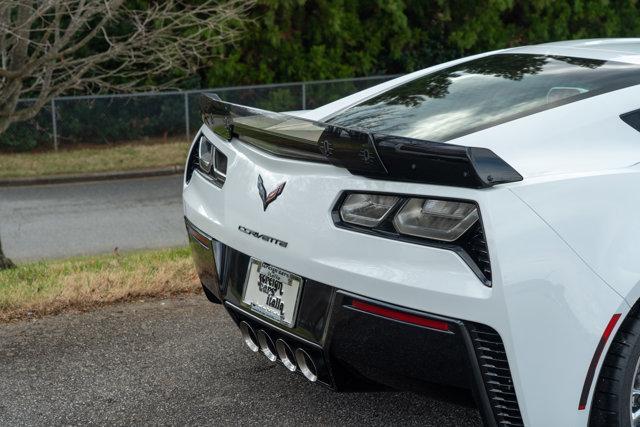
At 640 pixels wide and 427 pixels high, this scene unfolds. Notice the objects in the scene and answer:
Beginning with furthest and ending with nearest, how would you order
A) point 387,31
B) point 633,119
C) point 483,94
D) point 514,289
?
point 387,31 → point 483,94 → point 633,119 → point 514,289

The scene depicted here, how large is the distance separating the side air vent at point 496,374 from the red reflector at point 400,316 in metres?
0.10

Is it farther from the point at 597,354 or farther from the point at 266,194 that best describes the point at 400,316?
the point at 266,194

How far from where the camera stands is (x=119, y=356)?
4367 mm

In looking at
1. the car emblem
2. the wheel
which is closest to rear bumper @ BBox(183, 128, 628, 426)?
the wheel

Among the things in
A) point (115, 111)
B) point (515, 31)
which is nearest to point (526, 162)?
point (115, 111)

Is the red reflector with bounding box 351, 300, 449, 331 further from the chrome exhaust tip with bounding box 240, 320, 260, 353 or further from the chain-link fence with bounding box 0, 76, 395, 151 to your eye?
the chain-link fence with bounding box 0, 76, 395, 151

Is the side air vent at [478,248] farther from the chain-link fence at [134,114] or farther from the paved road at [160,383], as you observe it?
the chain-link fence at [134,114]

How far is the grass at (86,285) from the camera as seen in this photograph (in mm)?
5016

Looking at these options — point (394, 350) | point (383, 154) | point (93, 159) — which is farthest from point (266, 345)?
point (93, 159)

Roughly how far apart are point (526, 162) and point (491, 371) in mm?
702

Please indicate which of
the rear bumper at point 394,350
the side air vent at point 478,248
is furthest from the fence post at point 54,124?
the side air vent at point 478,248

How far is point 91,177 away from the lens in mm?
14281

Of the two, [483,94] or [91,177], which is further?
[91,177]

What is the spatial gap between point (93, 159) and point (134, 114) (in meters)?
1.45
